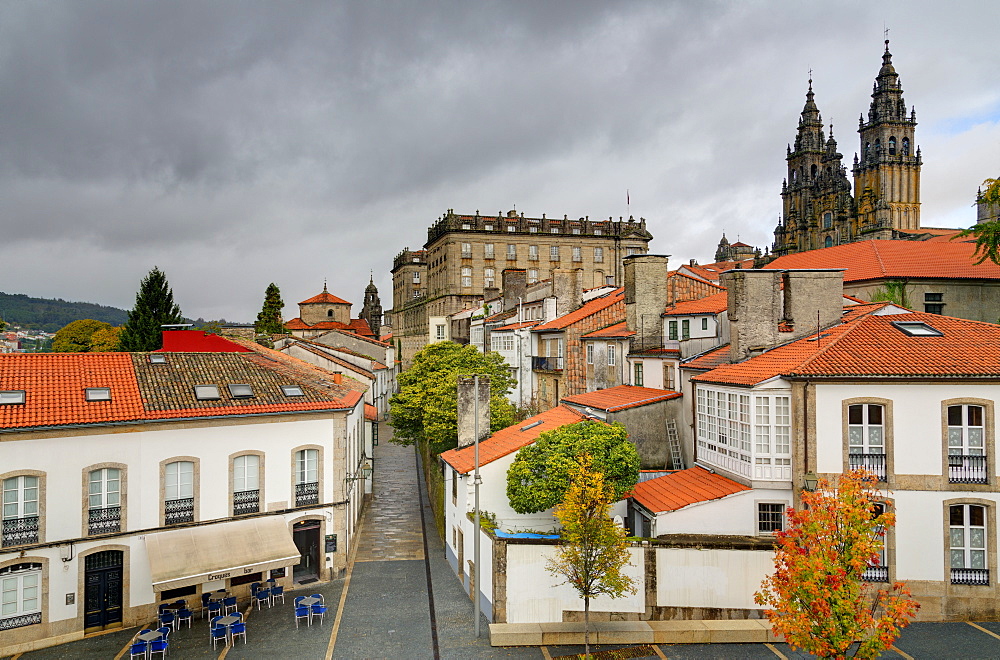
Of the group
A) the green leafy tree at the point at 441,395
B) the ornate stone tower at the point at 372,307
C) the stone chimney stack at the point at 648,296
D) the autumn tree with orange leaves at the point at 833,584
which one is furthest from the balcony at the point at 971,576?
the ornate stone tower at the point at 372,307

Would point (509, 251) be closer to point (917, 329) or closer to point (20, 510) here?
point (917, 329)

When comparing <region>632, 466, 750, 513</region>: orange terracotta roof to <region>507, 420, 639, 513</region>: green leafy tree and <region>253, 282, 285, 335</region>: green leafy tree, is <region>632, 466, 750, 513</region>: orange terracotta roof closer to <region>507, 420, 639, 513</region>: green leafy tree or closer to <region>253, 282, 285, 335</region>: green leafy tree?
<region>507, 420, 639, 513</region>: green leafy tree

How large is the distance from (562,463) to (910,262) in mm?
32773

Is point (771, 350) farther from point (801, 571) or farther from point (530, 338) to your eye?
point (530, 338)

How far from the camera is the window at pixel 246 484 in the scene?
80.1 ft

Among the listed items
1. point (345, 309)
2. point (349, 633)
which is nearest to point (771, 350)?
point (349, 633)

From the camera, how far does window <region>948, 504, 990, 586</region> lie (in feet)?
66.3

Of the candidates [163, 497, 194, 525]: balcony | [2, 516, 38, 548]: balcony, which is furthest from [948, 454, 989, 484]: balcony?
[2, 516, 38, 548]: balcony

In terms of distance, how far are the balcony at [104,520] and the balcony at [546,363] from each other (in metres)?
26.0

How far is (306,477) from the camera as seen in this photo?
2598 centimetres

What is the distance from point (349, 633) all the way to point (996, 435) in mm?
21361

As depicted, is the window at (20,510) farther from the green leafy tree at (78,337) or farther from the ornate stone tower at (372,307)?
the ornate stone tower at (372,307)

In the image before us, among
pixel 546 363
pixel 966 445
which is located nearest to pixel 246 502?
pixel 546 363

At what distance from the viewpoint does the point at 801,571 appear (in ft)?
48.1
